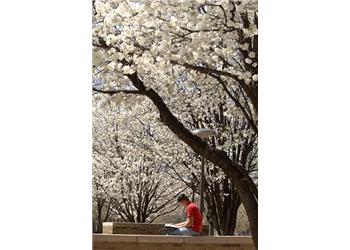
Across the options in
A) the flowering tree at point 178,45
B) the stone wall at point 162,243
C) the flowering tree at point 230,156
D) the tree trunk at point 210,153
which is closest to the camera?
the flowering tree at point 178,45

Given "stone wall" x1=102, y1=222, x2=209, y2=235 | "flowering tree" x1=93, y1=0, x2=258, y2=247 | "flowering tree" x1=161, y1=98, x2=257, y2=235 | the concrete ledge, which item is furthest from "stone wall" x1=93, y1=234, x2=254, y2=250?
"flowering tree" x1=161, y1=98, x2=257, y2=235

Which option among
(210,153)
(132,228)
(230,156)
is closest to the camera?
(210,153)

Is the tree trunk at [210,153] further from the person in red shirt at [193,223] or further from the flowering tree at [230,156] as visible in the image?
the flowering tree at [230,156]

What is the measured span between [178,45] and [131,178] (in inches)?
255

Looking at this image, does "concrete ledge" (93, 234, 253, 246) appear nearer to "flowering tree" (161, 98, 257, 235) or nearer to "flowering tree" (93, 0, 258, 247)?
"flowering tree" (93, 0, 258, 247)

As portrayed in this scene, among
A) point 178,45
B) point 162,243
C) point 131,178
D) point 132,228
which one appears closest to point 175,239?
point 162,243

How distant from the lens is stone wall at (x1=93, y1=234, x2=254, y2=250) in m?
7.16

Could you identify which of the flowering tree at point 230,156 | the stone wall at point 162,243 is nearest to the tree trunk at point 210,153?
the stone wall at point 162,243

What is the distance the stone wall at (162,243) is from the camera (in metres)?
7.16

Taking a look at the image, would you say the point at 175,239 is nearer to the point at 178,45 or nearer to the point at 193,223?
the point at 193,223

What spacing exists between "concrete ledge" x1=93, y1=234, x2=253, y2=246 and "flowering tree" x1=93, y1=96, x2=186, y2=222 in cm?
407

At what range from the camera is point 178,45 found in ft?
20.6
